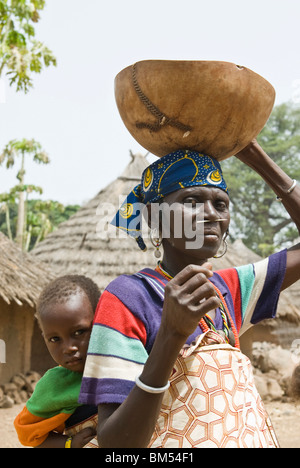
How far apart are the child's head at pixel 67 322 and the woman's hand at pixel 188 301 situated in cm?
58

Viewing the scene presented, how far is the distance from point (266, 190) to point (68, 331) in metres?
27.1

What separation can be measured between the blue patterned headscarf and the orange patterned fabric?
0.46 metres

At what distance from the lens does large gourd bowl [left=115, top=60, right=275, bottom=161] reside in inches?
59.5

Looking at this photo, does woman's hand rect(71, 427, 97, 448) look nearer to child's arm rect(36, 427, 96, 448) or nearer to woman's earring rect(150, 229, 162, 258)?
child's arm rect(36, 427, 96, 448)

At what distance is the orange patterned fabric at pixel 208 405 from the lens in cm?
133

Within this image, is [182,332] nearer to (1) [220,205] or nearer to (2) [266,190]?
(1) [220,205]

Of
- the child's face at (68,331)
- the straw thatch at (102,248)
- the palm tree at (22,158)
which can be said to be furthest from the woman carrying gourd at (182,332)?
the palm tree at (22,158)

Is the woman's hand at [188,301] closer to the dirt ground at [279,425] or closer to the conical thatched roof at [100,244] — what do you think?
the dirt ground at [279,425]

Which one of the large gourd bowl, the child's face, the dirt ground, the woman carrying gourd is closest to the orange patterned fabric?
the woman carrying gourd

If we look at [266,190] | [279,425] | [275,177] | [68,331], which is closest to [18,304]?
[279,425]

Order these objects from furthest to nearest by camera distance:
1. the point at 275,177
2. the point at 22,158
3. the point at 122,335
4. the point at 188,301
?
the point at 22,158
the point at 275,177
the point at 122,335
the point at 188,301

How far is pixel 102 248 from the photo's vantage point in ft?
33.6

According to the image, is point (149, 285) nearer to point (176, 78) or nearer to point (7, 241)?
point (176, 78)

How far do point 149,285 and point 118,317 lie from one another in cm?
16
